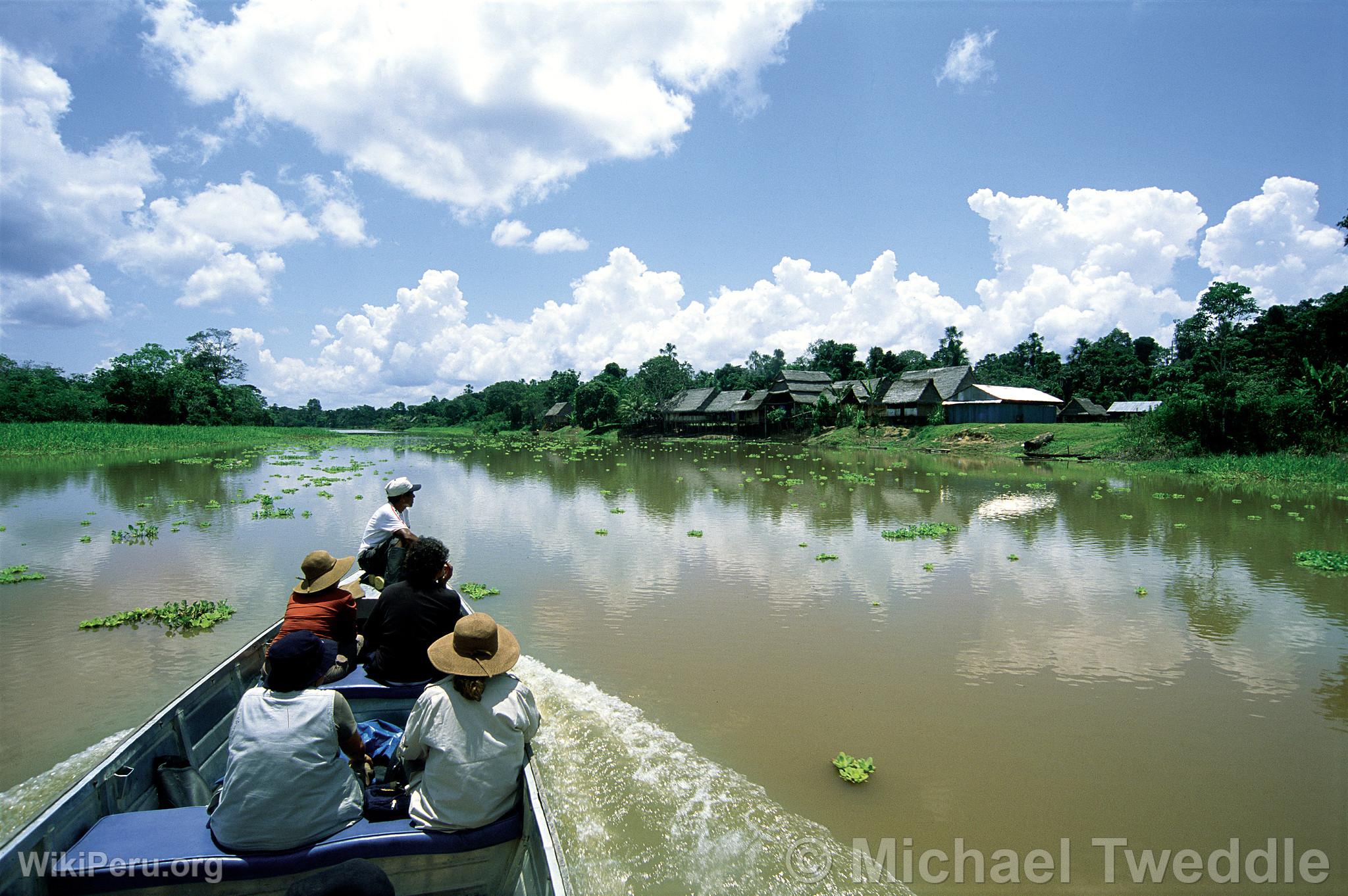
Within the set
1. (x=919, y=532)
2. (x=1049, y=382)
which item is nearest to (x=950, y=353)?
(x=1049, y=382)

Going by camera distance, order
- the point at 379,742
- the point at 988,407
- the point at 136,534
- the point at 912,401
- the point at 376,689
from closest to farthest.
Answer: the point at 379,742 → the point at 376,689 → the point at 136,534 → the point at 988,407 → the point at 912,401

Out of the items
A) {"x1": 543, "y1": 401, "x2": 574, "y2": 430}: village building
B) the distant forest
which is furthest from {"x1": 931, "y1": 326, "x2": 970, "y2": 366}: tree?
{"x1": 543, "y1": 401, "x2": 574, "y2": 430}: village building

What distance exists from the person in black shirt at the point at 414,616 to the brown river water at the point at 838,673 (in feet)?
5.21

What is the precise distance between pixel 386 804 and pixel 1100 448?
136 ft

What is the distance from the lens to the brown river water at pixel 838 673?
16.0 ft

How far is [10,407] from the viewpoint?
5325 cm

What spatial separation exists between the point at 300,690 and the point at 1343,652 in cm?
1189

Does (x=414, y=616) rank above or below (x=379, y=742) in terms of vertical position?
above

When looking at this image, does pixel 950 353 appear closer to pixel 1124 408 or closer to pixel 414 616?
pixel 1124 408

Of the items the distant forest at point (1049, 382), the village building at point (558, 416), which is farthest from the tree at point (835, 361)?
the village building at point (558, 416)

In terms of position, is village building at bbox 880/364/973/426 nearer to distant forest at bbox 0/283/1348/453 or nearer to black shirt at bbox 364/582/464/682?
distant forest at bbox 0/283/1348/453

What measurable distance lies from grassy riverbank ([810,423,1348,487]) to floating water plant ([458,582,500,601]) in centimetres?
2964

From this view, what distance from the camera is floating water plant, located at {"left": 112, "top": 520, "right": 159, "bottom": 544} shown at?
13.7m

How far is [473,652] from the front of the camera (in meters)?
3.69
